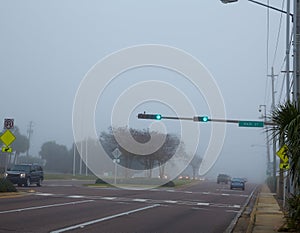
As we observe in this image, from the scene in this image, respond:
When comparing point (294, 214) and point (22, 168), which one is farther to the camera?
point (22, 168)

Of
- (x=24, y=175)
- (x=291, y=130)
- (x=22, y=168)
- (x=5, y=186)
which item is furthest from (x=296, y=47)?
(x=22, y=168)

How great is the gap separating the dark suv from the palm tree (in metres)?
27.8

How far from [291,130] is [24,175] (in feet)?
97.3

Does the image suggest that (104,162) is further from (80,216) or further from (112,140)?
(80,216)

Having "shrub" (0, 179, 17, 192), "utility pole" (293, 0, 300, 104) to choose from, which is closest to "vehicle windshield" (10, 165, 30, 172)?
"shrub" (0, 179, 17, 192)

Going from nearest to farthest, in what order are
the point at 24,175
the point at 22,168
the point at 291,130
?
the point at 291,130, the point at 24,175, the point at 22,168

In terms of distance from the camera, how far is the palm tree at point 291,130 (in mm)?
13086

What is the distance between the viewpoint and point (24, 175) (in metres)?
39.5

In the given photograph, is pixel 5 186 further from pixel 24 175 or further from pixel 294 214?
pixel 294 214

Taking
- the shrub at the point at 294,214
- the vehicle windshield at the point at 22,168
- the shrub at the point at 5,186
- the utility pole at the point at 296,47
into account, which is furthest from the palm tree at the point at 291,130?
the vehicle windshield at the point at 22,168

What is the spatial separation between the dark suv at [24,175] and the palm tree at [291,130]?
91.2 ft

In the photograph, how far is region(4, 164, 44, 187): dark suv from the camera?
3932 cm

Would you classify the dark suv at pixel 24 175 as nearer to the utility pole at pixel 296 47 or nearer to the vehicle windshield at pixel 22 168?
the vehicle windshield at pixel 22 168

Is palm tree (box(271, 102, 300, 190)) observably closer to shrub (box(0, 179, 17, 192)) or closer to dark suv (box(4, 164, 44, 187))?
shrub (box(0, 179, 17, 192))
